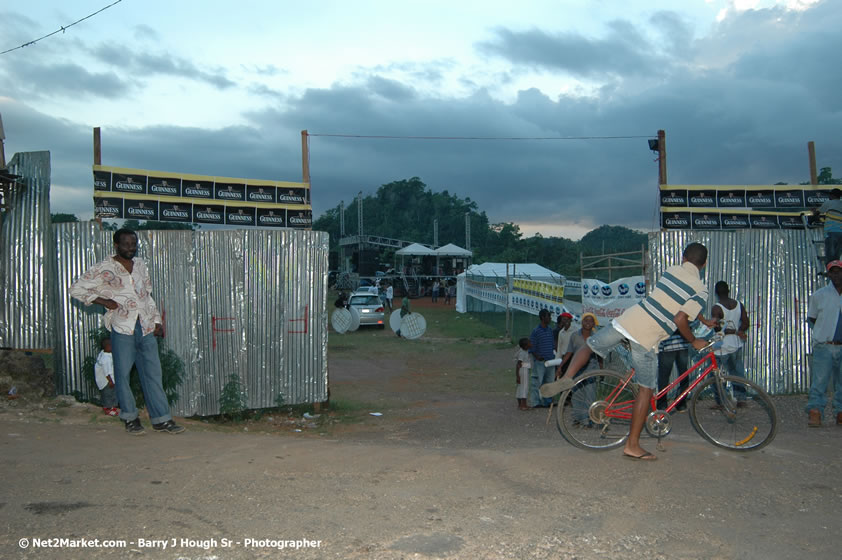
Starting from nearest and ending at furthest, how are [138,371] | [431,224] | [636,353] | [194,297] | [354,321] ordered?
[636,353], [138,371], [194,297], [354,321], [431,224]

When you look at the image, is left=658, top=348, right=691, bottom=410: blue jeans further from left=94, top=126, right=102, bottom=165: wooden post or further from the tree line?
the tree line

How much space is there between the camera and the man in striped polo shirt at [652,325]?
504 centimetres

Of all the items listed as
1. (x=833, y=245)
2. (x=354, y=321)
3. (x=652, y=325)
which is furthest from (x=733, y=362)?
(x=354, y=321)

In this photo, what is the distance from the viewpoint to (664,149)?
36.5 ft

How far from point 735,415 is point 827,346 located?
240 centimetres

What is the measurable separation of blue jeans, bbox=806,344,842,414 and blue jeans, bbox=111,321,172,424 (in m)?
6.61

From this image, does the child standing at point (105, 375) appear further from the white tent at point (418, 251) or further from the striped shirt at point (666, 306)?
the white tent at point (418, 251)

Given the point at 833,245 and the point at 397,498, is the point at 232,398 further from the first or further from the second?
the point at 833,245

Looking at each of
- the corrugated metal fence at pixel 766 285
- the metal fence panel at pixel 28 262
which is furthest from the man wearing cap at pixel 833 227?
the metal fence panel at pixel 28 262

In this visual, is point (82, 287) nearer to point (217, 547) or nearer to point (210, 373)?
point (210, 373)

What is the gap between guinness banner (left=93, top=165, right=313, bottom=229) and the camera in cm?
932

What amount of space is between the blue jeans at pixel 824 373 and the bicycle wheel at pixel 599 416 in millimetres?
3013

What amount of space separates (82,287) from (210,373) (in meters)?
2.50

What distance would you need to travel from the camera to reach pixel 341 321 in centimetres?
2238
